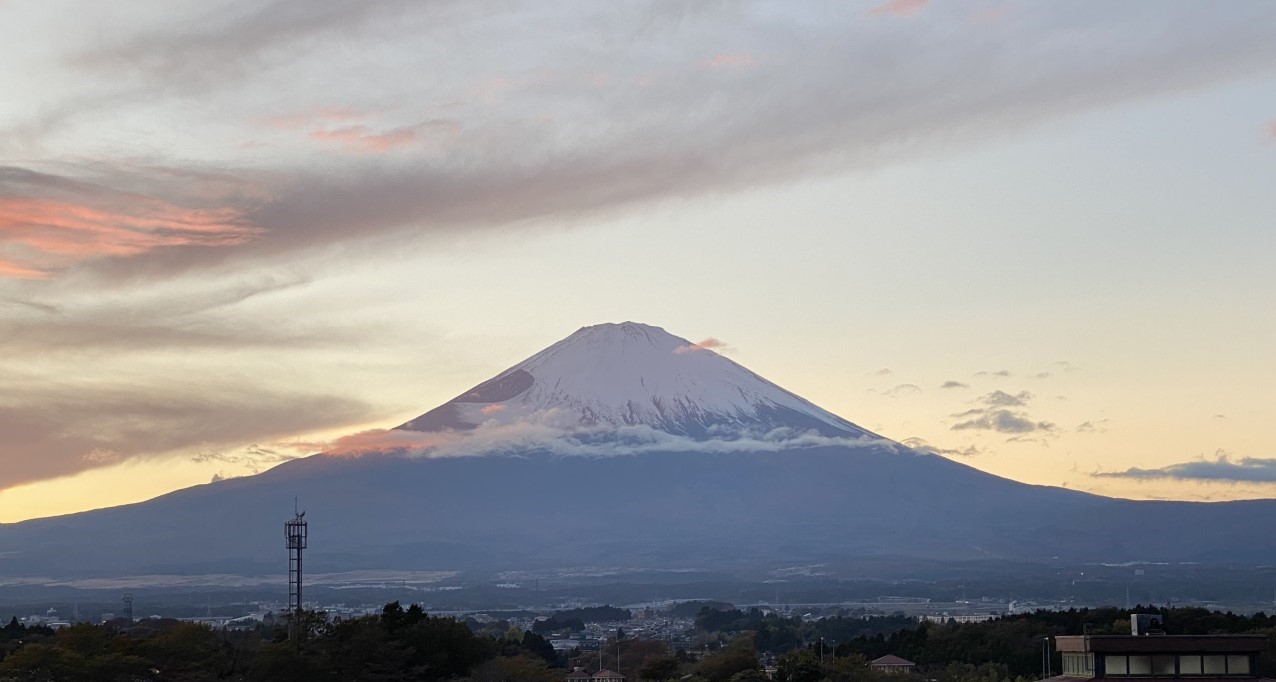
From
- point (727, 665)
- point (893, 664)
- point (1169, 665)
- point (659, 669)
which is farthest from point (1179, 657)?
point (893, 664)

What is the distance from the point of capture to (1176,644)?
65062mm

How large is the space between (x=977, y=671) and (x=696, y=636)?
8504 centimetres

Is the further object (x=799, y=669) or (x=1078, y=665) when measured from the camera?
(x=799, y=669)

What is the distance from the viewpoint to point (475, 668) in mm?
88188

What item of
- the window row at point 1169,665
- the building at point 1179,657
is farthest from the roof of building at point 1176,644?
the window row at point 1169,665

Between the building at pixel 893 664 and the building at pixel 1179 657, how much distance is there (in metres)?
41.0

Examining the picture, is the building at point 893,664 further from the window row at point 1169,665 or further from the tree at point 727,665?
the window row at point 1169,665

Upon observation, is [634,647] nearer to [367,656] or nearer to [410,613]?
[410,613]

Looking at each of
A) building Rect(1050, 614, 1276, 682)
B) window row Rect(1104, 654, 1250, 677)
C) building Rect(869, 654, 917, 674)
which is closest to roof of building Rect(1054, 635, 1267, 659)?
building Rect(1050, 614, 1276, 682)

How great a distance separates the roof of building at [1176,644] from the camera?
65.0m

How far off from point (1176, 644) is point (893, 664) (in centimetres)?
4597

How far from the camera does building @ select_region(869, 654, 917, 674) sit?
107781mm

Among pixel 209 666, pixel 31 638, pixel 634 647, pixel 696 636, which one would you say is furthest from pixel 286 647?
pixel 696 636

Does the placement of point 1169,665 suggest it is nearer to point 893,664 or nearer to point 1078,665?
point 1078,665
